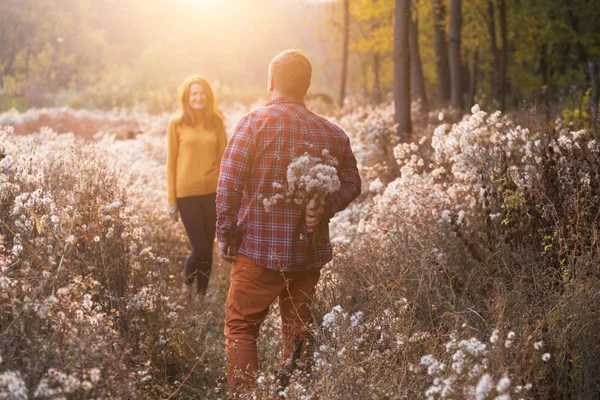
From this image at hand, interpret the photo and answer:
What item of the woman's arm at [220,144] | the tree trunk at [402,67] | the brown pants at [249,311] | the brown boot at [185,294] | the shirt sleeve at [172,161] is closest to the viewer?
the brown pants at [249,311]

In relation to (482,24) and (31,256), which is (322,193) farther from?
(482,24)

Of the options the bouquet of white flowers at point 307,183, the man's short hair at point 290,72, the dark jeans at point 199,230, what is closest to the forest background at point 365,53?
the dark jeans at point 199,230

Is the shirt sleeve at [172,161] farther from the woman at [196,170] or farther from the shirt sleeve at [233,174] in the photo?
the shirt sleeve at [233,174]

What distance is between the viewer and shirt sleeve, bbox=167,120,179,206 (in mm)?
6773

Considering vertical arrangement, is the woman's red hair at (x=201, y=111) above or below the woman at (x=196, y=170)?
above

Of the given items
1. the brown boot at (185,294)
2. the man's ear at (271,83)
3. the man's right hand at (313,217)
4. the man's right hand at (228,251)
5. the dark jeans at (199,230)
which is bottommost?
the brown boot at (185,294)

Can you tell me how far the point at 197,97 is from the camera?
6805mm

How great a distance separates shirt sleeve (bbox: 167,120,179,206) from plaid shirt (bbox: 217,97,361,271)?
9.45 ft

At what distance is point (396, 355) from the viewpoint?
142 inches

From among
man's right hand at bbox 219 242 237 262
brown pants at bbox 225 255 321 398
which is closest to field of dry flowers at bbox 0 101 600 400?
brown pants at bbox 225 255 321 398

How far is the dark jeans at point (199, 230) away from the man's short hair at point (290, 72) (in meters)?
2.84

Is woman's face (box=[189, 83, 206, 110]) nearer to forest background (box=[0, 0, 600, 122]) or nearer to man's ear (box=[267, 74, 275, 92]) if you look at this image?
man's ear (box=[267, 74, 275, 92])

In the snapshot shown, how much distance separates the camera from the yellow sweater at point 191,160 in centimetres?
667

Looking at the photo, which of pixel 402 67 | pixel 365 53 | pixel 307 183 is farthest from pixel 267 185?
pixel 365 53
